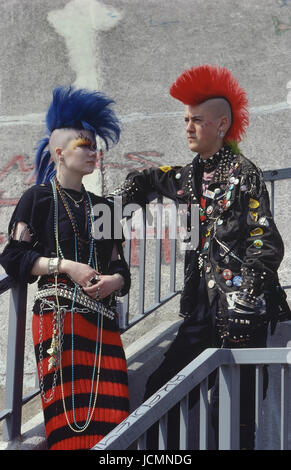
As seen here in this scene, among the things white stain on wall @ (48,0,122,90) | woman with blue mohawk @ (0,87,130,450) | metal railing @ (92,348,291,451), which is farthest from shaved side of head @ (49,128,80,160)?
white stain on wall @ (48,0,122,90)

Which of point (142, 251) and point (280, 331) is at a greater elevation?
point (142, 251)

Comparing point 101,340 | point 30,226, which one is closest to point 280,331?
point 101,340

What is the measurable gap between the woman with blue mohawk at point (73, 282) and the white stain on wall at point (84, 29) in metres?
5.02

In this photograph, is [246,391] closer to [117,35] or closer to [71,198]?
[71,198]

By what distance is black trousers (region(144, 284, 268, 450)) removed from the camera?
11.3ft

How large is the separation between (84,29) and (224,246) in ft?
20.9

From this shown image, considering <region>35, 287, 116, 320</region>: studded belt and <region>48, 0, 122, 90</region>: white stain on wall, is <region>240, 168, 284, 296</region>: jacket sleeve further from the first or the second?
<region>48, 0, 122, 90</region>: white stain on wall

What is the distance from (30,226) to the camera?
11.7ft

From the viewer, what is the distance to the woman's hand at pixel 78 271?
136 inches

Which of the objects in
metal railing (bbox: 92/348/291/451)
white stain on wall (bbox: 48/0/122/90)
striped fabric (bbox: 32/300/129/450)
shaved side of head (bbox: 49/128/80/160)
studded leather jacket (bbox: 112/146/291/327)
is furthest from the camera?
white stain on wall (bbox: 48/0/122/90)

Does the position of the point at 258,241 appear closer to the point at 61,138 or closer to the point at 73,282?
the point at 73,282

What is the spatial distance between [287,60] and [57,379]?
19.7 ft

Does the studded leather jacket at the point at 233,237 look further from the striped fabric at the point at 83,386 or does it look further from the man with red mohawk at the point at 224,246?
the striped fabric at the point at 83,386

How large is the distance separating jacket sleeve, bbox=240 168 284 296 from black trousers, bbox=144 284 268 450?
0.84ft
